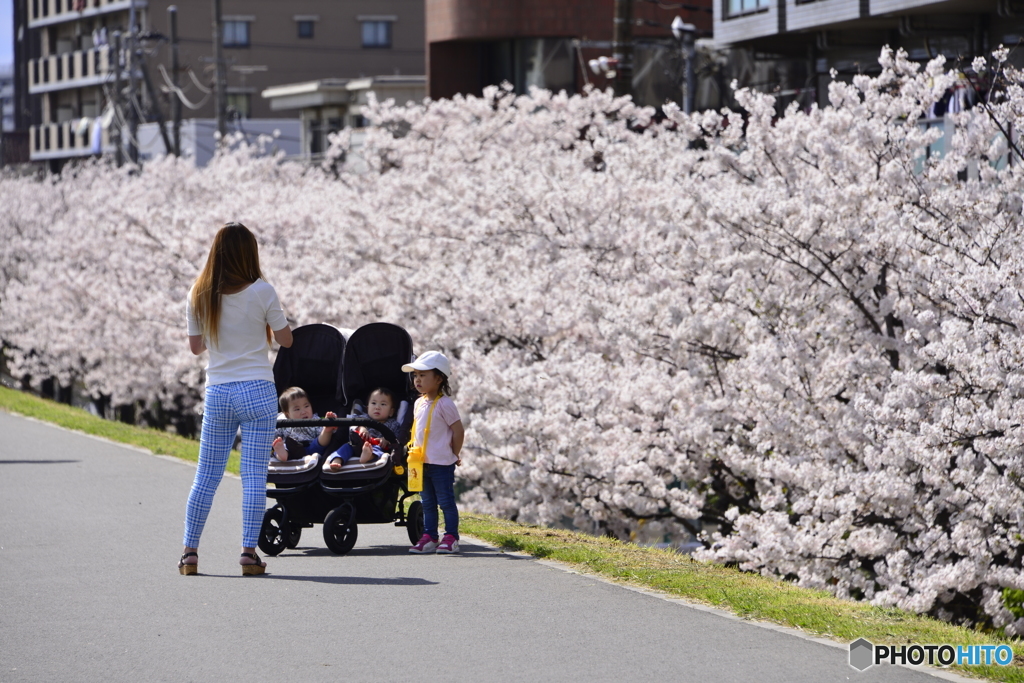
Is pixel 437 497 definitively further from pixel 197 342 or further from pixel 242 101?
pixel 242 101

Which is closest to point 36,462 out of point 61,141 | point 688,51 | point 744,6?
point 688,51

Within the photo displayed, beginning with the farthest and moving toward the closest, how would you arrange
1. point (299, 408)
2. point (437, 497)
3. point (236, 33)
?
1. point (236, 33)
2. point (299, 408)
3. point (437, 497)

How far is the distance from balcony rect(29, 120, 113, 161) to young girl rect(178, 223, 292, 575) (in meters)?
56.8

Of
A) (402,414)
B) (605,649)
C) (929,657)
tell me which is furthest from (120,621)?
(929,657)

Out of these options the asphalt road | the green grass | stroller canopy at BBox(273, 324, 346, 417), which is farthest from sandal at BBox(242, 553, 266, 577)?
stroller canopy at BBox(273, 324, 346, 417)

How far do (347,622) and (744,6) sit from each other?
25120 mm

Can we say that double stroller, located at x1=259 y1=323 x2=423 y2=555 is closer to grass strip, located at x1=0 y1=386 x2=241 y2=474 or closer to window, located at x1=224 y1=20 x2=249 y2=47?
grass strip, located at x1=0 y1=386 x2=241 y2=474

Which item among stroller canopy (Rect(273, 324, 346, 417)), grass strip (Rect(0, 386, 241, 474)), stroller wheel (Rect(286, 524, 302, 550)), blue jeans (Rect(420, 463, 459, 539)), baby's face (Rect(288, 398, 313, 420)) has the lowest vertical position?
grass strip (Rect(0, 386, 241, 474))

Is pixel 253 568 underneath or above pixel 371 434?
underneath

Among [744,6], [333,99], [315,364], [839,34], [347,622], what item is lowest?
[347,622]

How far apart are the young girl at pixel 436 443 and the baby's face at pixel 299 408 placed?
31.8 inches

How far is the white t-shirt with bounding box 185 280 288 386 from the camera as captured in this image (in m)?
7.86

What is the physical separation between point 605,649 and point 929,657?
4.53ft

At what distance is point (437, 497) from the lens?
899cm
